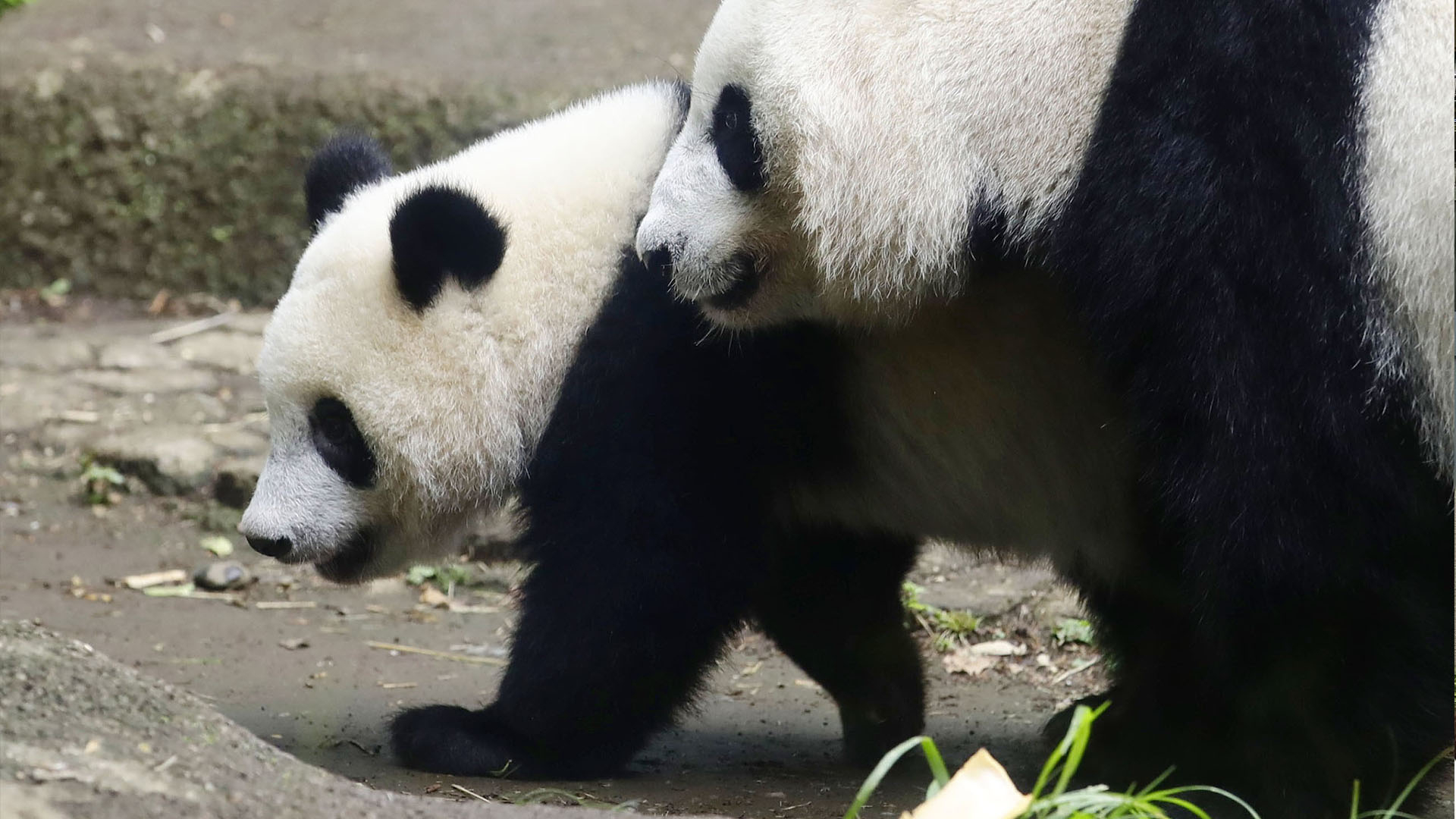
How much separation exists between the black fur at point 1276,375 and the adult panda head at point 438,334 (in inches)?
51.8

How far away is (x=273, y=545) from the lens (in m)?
4.00

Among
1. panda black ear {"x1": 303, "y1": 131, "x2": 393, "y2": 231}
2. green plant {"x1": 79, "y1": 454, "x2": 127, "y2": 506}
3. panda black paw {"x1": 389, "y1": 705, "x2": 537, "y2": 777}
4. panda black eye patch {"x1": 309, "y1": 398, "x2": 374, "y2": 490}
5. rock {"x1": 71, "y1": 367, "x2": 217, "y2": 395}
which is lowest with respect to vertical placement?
panda black paw {"x1": 389, "y1": 705, "x2": 537, "y2": 777}

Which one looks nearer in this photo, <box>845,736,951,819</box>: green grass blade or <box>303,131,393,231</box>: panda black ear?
<box>845,736,951,819</box>: green grass blade

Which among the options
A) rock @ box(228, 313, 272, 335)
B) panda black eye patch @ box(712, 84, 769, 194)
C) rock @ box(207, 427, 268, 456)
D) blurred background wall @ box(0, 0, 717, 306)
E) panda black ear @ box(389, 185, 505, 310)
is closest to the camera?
panda black eye patch @ box(712, 84, 769, 194)

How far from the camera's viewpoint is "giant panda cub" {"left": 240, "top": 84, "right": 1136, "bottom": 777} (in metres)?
3.65

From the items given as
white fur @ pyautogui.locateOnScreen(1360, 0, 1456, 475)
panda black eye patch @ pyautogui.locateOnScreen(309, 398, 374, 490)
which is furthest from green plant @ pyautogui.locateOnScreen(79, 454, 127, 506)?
white fur @ pyautogui.locateOnScreen(1360, 0, 1456, 475)

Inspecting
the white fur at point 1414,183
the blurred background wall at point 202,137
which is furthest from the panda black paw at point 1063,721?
the blurred background wall at point 202,137

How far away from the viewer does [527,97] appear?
25.4 feet

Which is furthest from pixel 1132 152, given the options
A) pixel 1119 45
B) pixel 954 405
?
pixel 954 405

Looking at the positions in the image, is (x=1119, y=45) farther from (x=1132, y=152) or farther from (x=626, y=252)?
(x=626, y=252)

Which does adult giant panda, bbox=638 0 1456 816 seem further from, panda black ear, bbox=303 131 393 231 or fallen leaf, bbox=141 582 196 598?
fallen leaf, bbox=141 582 196 598

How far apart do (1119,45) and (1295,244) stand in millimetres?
522

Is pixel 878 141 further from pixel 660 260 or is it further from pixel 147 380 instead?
pixel 147 380

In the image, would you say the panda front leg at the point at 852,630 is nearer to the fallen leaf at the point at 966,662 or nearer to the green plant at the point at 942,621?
the fallen leaf at the point at 966,662
